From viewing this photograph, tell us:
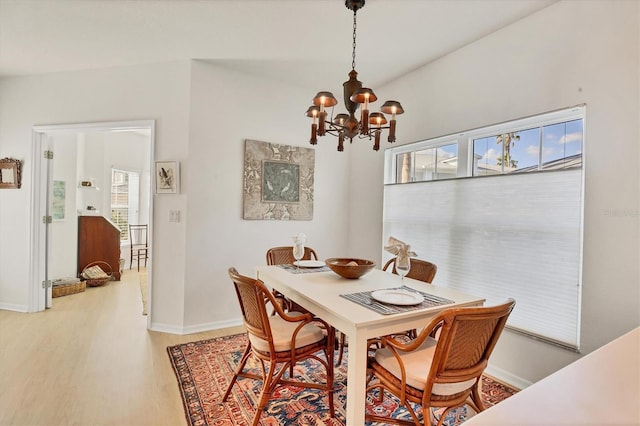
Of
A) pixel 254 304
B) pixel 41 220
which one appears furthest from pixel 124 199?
pixel 254 304

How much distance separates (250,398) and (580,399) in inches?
73.7

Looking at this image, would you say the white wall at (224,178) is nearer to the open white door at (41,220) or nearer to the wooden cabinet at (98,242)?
the open white door at (41,220)

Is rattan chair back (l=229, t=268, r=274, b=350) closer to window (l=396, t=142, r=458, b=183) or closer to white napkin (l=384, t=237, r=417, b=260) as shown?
white napkin (l=384, t=237, r=417, b=260)

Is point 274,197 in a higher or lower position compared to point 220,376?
higher

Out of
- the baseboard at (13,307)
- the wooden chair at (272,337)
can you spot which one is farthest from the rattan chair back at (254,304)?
the baseboard at (13,307)

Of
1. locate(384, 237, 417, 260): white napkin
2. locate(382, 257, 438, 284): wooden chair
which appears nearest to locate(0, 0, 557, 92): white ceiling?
locate(384, 237, 417, 260): white napkin

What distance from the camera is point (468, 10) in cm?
225

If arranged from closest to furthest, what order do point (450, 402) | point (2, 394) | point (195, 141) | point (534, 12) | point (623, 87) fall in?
point (450, 402)
point (623, 87)
point (2, 394)
point (534, 12)
point (195, 141)

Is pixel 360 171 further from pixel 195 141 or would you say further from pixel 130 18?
pixel 130 18

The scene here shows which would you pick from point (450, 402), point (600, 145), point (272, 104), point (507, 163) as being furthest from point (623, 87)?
point (272, 104)

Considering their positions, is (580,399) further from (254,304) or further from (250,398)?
(250,398)

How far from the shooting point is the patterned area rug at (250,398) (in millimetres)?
1867

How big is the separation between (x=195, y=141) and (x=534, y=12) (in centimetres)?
297

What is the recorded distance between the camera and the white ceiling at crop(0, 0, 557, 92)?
225cm
